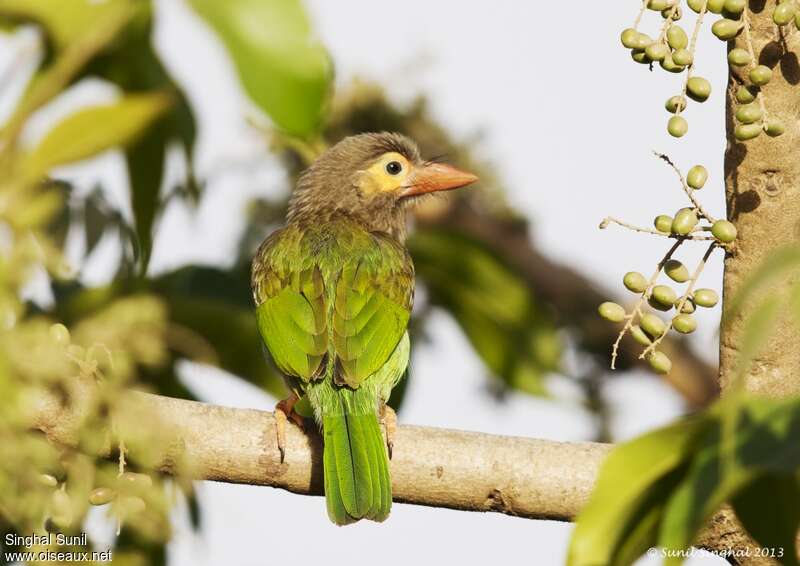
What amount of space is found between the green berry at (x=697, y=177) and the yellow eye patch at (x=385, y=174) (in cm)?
273

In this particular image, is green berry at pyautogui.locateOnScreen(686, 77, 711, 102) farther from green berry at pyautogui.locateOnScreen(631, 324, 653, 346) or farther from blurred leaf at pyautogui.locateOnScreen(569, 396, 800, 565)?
blurred leaf at pyautogui.locateOnScreen(569, 396, 800, 565)

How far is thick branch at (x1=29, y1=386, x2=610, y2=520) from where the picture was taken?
267cm

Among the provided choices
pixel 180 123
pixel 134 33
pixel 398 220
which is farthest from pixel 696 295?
pixel 398 220

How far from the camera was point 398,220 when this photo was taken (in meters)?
4.95

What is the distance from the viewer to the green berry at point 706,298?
2324 millimetres

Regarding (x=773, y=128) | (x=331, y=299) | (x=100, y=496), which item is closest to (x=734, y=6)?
(x=773, y=128)

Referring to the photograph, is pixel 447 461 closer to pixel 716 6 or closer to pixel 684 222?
pixel 684 222

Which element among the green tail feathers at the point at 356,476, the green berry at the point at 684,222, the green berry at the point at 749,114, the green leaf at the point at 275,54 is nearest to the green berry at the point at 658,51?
the green berry at the point at 749,114

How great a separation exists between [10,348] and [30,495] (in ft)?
0.80

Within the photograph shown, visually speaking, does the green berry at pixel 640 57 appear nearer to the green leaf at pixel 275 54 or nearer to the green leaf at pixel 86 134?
the green leaf at pixel 275 54

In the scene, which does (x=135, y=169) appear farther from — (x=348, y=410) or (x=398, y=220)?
(x=398, y=220)

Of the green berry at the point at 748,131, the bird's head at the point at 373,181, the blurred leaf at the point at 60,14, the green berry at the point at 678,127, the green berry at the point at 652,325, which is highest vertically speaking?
the bird's head at the point at 373,181

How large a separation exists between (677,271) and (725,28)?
47cm

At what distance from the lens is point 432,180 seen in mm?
5000
